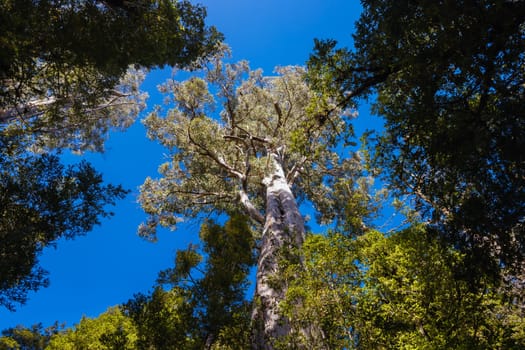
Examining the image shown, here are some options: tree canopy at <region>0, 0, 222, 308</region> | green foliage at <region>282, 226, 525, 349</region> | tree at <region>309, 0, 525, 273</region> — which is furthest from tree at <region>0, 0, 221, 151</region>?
green foliage at <region>282, 226, 525, 349</region>

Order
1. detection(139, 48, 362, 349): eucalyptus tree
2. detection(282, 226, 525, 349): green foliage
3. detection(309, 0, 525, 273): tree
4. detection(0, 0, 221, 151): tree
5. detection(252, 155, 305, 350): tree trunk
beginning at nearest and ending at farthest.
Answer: detection(309, 0, 525, 273): tree < detection(282, 226, 525, 349): green foliage < detection(0, 0, 221, 151): tree < detection(252, 155, 305, 350): tree trunk < detection(139, 48, 362, 349): eucalyptus tree

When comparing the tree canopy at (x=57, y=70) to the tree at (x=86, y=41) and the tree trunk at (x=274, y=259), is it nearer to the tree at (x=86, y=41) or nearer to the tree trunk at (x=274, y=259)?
the tree at (x=86, y=41)

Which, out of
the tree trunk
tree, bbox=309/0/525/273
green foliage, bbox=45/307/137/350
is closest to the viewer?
tree, bbox=309/0/525/273

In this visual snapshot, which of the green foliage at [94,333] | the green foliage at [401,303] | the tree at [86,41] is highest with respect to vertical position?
the tree at [86,41]

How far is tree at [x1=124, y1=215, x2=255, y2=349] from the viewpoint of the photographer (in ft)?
19.3

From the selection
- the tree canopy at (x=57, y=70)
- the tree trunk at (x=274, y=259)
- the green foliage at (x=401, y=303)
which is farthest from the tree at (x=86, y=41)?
the green foliage at (x=401, y=303)

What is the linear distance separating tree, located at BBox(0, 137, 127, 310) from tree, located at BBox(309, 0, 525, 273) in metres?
5.65

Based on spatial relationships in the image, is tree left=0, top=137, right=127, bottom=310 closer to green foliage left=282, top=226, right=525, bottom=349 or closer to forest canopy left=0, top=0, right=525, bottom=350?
forest canopy left=0, top=0, right=525, bottom=350

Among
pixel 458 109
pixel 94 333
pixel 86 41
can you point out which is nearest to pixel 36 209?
pixel 86 41

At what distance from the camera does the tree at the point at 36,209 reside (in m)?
5.18

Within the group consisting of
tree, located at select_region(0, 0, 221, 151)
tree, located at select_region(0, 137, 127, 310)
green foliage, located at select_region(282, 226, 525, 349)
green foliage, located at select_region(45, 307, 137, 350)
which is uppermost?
tree, located at select_region(0, 0, 221, 151)

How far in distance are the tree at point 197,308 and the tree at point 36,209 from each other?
6.37 ft

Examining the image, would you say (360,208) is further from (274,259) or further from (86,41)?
(86,41)

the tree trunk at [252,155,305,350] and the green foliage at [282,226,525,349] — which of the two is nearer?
the green foliage at [282,226,525,349]
